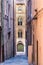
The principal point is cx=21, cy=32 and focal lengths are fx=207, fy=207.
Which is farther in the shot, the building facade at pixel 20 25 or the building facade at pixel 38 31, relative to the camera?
the building facade at pixel 20 25

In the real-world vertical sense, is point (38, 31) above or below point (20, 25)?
above

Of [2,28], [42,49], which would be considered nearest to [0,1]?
[2,28]

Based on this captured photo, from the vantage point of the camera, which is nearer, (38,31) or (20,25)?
(38,31)

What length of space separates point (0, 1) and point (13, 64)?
5.69m

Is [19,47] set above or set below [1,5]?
below

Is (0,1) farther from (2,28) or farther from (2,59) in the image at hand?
(2,59)

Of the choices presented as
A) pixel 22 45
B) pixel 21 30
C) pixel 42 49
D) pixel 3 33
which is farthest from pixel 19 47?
pixel 42 49

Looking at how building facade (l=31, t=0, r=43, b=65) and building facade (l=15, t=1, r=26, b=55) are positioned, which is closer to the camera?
building facade (l=31, t=0, r=43, b=65)

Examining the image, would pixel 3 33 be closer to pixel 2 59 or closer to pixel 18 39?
pixel 2 59

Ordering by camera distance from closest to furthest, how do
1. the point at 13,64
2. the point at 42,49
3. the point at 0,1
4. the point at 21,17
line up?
the point at 42,49 < the point at 13,64 < the point at 0,1 < the point at 21,17

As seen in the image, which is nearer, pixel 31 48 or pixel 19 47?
pixel 31 48

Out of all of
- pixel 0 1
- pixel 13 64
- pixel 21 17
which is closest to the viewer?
pixel 13 64

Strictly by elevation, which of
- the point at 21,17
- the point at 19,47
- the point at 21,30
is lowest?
the point at 19,47

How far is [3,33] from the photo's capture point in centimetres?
1872
